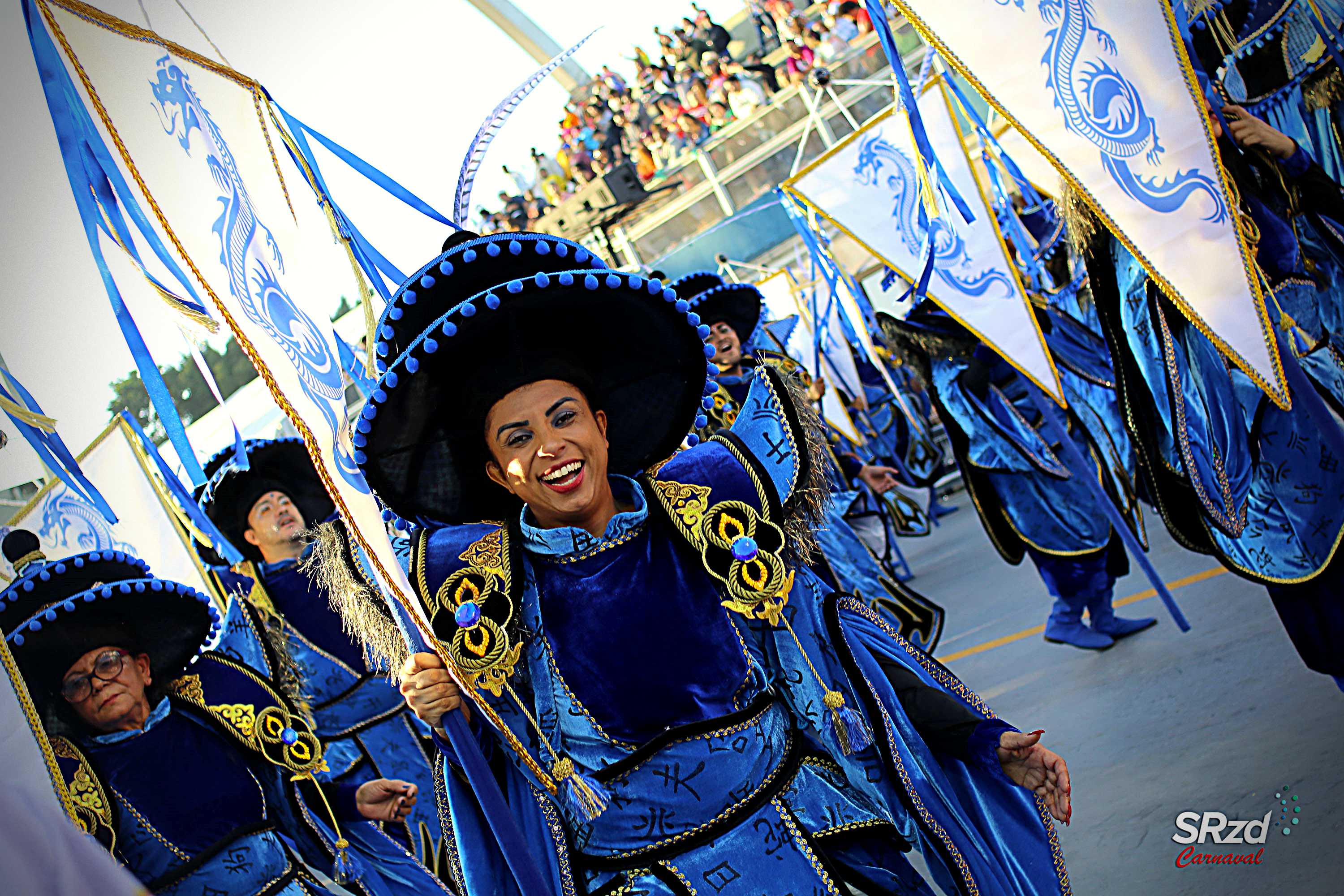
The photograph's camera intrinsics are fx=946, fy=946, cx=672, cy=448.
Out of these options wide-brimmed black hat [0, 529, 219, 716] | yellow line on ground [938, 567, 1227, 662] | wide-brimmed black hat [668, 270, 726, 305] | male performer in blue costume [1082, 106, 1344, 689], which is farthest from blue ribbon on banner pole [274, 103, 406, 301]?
yellow line on ground [938, 567, 1227, 662]

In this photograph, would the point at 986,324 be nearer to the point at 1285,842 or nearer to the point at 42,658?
the point at 1285,842

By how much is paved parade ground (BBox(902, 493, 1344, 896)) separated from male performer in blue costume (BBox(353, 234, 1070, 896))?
0.99 meters

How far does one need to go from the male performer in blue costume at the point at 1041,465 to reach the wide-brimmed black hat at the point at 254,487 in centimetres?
327

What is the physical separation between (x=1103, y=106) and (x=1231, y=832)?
201 cm

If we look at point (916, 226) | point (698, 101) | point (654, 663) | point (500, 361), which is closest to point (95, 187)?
point (500, 361)

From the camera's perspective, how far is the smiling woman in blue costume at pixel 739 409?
434cm

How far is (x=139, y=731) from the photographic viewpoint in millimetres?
3025

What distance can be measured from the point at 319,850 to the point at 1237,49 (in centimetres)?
444

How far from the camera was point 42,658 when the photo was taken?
2828mm

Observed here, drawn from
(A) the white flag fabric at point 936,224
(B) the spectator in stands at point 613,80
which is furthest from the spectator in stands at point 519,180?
(A) the white flag fabric at point 936,224

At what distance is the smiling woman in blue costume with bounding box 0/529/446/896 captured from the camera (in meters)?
2.90

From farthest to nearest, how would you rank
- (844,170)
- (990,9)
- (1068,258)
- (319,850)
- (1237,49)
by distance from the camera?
1. (844,170)
2. (1068,258)
3. (1237,49)
4. (319,850)
5. (990,9)

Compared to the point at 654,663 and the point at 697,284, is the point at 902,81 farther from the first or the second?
the point at 654,663

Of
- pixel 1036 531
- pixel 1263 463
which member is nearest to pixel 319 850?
pixel 1263 463
